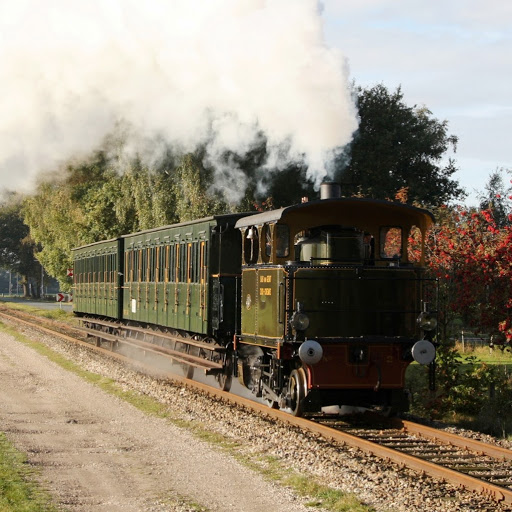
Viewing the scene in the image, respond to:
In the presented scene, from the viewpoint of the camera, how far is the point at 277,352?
1340 centimetres

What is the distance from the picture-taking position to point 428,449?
11.8 meters

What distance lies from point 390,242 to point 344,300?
52.0 inches

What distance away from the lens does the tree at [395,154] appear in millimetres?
41250

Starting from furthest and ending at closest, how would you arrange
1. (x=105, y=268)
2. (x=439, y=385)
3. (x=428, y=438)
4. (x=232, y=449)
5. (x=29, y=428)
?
(x=105, y=268)
(x=439, y=385)
(x=29, y=428)
(x=428, y=438)
(x=232, y=449)

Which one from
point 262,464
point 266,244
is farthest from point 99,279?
point 262,464

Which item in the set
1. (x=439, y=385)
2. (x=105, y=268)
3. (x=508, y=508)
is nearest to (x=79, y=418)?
(x=439, y=385)

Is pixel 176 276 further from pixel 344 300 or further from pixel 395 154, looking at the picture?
pixel 395 154

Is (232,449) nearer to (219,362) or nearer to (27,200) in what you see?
(219,362)

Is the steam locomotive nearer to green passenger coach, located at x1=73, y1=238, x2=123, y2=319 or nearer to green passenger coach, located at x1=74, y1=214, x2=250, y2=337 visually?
green passenger coach, located at x1=74, y1=214, x2=250, y2=337

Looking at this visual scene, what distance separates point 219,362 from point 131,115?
10.7m

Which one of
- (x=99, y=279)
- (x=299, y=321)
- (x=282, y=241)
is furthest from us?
(x=99, y=279)

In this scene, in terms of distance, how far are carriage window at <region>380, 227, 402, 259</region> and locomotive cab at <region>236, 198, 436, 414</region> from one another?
2 centimetres

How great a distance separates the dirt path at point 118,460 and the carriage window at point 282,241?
289 centimetres

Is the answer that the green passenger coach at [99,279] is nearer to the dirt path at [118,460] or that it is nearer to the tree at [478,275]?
the dirt path at [118,460]
